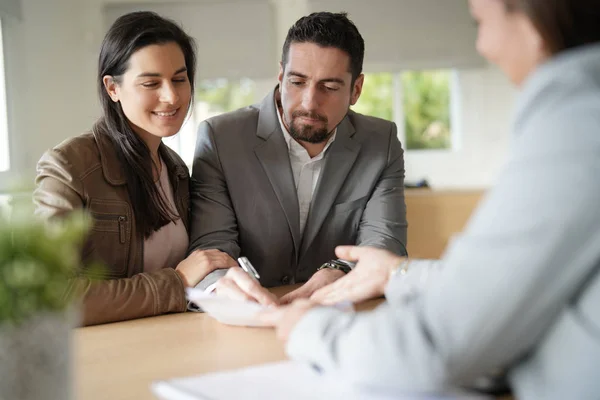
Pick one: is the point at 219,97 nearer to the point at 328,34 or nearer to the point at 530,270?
the point at 328,34

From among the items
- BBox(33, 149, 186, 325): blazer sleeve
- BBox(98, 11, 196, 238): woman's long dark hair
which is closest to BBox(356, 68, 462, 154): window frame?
BBox(98, 11, 196, 238): woman's long dark hair

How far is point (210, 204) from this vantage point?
2.12 m

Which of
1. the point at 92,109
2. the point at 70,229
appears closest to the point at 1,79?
the point at 92,109

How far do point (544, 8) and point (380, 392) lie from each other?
1.65ft

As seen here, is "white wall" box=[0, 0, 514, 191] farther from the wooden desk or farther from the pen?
the wooden desk

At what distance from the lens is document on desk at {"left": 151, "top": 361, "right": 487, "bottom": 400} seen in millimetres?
893

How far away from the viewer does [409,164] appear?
7191mm

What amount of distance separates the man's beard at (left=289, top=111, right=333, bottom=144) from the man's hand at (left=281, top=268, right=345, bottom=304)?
573 millimetres

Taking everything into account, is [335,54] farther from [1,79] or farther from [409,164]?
[409,164]

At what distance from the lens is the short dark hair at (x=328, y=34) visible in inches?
90.0

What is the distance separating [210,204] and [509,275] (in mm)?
1472

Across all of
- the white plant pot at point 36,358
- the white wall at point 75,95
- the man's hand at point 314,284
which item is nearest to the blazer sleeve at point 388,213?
the man's hand at point 314,284

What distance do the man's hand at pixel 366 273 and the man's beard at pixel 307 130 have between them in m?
0.90

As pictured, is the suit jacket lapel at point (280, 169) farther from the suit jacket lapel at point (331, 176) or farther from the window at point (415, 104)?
the window at point (415, 104)
